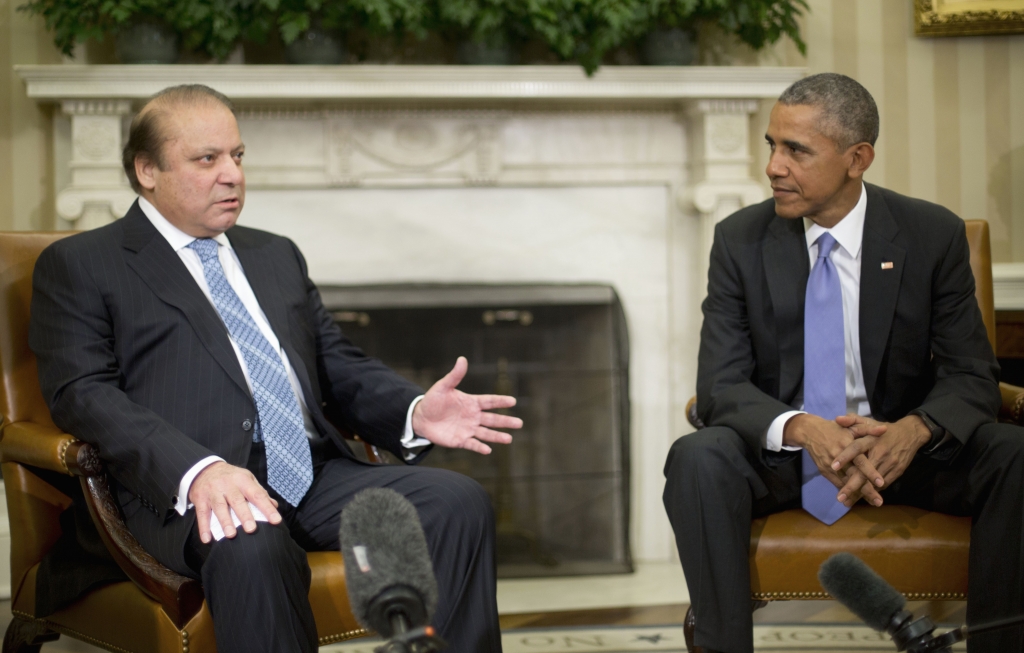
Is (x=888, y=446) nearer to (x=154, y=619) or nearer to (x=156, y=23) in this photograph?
(x=154, y=619)

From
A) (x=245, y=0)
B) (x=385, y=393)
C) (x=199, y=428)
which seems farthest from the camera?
(x=245, y=0)

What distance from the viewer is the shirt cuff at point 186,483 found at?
5.01 ft

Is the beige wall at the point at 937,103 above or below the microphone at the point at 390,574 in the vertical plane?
above

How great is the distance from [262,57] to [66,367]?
1.73 meters

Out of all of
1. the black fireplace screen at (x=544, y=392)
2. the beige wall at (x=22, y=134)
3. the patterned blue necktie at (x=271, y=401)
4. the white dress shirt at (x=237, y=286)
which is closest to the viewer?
the patterned blue necktie at (x=271, y=401)

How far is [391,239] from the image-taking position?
3215 mm

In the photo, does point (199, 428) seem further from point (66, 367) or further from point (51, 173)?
point (51, 173)

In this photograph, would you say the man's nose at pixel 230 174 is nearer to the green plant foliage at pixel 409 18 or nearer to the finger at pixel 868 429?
the green plant foliage at pixel 409 18

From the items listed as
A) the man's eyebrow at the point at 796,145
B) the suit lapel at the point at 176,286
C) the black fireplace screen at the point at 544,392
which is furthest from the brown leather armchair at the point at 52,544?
the black fireplace screen at the point at 544,392

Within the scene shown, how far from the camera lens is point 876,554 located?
174cm

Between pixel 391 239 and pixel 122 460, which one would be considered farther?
pixel 391 239

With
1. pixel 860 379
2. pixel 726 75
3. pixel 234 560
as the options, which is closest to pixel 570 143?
pixel 726 75

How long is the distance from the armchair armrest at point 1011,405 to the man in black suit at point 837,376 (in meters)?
0.10

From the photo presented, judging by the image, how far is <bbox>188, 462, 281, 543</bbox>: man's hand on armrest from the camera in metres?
1.46
